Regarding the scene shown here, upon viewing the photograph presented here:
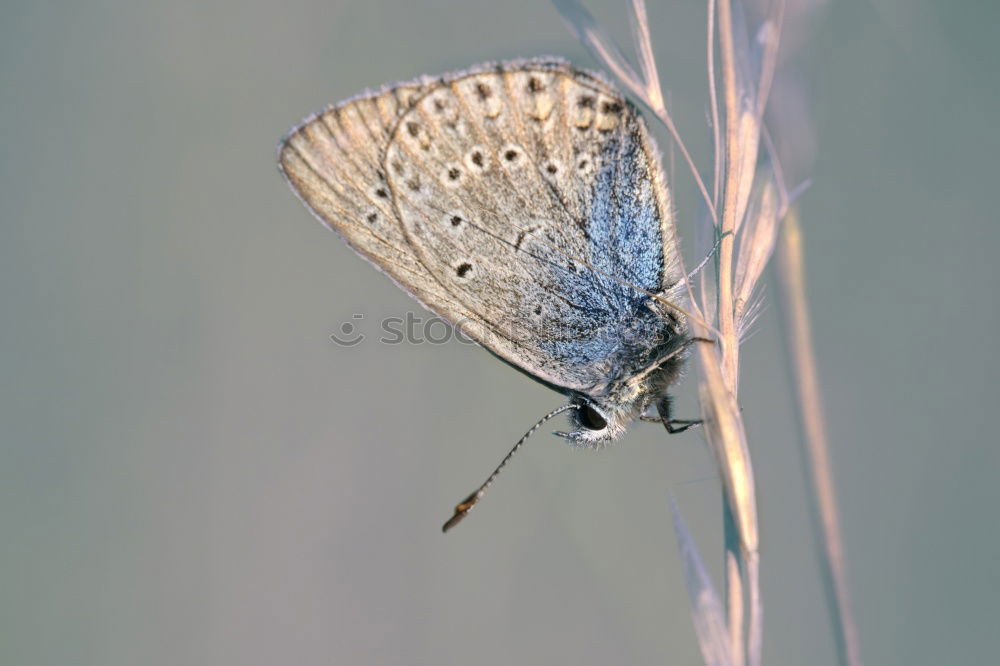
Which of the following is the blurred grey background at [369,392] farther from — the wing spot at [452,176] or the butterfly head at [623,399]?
the wing spot at [452,176]

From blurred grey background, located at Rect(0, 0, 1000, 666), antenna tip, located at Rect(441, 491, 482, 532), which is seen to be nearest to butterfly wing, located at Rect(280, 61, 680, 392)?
blurred grey background, located at Rect(0, 0, 1000, 666)

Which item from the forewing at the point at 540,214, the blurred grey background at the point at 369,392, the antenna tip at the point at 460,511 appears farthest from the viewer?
the blurred grey background at the point at 369,392

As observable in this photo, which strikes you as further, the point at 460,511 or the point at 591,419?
the point at 591,419

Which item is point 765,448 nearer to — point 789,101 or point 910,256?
point 910,256

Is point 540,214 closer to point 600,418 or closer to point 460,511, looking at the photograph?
point 600,418

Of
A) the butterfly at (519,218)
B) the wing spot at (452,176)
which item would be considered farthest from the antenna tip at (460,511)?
the wing spot at (452,176)

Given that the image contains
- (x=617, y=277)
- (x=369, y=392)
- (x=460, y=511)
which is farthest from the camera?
(x=369, y=392)

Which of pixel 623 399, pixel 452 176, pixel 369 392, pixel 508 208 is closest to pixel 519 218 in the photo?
pixel 508 208

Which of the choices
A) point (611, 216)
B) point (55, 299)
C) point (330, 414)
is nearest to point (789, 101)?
point (611, 216)
